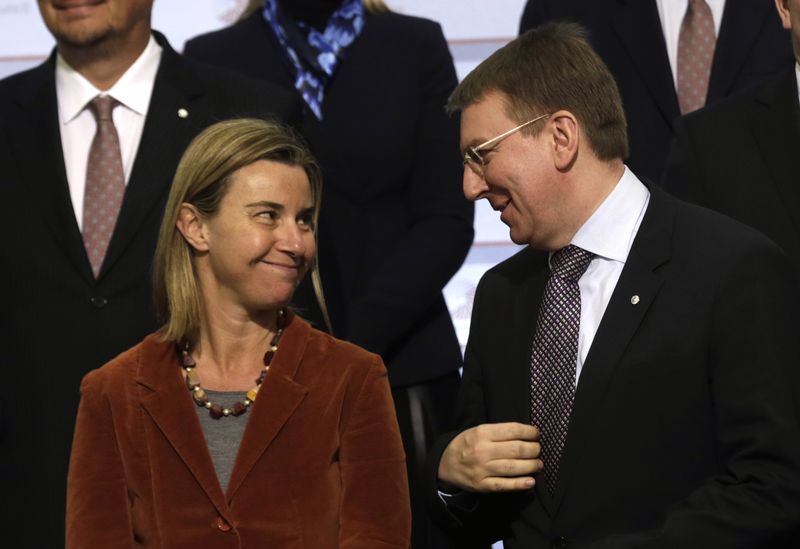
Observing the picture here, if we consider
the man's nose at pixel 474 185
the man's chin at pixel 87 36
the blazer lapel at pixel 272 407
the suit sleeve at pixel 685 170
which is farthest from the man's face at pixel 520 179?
the man's chin at pixel 87 36

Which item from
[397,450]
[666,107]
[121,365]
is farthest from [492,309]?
[666,107]

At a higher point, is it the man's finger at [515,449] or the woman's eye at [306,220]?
the woman's eye at [306,220]

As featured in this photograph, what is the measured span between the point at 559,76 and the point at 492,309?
0.47 m

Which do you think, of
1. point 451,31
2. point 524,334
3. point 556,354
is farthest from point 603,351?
point 451,31

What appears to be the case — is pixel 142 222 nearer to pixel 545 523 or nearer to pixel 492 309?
pixel 492 309

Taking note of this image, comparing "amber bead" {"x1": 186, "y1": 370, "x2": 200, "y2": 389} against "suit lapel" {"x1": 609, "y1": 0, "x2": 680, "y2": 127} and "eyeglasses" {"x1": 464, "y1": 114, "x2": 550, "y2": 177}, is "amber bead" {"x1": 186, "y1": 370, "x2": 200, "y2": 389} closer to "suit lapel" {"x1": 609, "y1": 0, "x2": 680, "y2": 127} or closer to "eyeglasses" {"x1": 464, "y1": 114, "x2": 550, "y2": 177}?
"eyeglasses" {"x1": 464, "y1": 114, "x2": 550, "y2": 177}

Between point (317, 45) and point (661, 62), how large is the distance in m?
0.88

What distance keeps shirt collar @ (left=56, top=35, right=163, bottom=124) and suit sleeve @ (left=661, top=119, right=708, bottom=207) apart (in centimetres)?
122

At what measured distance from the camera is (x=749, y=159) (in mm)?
3354

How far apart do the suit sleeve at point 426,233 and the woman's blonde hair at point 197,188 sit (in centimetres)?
70

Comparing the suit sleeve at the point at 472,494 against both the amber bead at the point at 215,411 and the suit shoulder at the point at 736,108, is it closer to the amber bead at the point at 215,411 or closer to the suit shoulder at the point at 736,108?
the amber bead at the point at 215,411

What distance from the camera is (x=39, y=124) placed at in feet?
11.8

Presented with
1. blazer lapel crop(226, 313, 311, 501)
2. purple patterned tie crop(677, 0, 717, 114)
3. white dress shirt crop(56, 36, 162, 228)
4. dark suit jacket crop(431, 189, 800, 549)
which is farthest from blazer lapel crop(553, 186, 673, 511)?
white dress shirt crop(56, 36, 162, 228)

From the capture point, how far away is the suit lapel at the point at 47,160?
Result: 3.43 m
